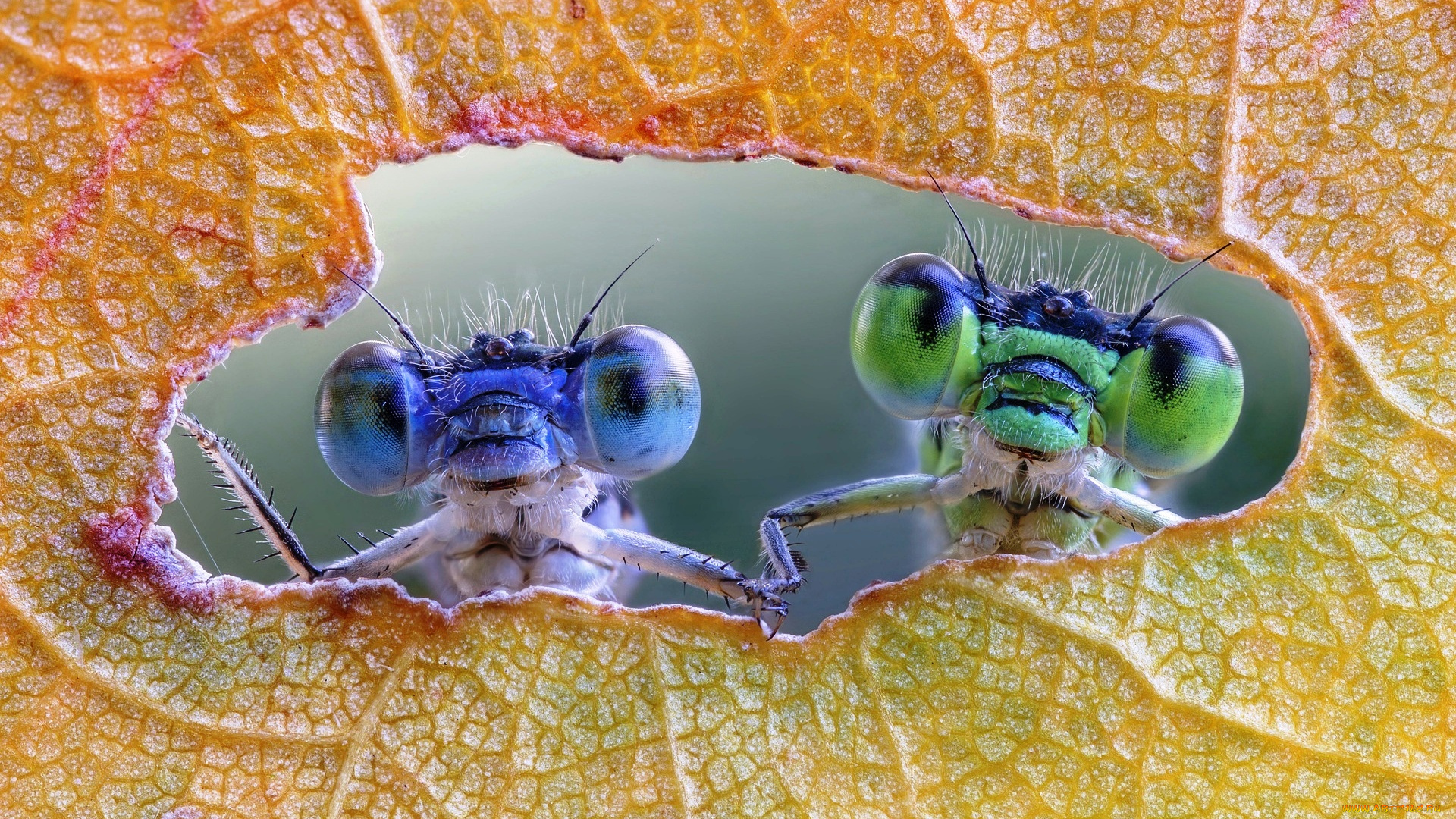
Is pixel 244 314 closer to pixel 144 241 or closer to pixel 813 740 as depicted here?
pixel 144 241

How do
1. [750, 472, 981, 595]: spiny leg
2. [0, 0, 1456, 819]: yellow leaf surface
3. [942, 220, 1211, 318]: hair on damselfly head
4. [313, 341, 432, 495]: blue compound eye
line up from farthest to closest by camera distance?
[750, 472, 981, 595]: spiny leg < [942, 220, 1211, 318]: hair on damselfly head < [313, 341, 432, 495]: blue compound eye < [0, 0, 1456, 819]: yellow leaf surface

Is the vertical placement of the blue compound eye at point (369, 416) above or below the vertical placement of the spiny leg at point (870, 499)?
above

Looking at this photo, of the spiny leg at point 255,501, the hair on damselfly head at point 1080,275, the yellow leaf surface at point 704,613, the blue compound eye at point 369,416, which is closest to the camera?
the yellow leaf surface at point 704,613

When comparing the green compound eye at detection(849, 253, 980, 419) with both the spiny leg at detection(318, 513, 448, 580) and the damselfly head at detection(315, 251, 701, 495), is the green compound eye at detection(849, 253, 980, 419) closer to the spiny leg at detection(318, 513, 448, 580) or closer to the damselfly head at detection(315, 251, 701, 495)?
the damselfly head at detection(315, 251, 701, 495)

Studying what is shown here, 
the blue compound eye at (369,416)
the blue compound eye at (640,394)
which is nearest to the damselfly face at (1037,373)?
the blue compound eye at (640,394)

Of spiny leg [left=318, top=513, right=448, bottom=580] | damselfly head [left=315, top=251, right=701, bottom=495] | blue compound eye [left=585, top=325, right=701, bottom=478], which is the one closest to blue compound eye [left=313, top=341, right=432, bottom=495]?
damselfly head [left=315, top=251, right=701, bottom=495]

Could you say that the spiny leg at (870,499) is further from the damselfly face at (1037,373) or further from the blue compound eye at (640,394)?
the blue compound eye at (640,394)

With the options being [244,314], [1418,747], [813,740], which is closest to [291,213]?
[244,314]
